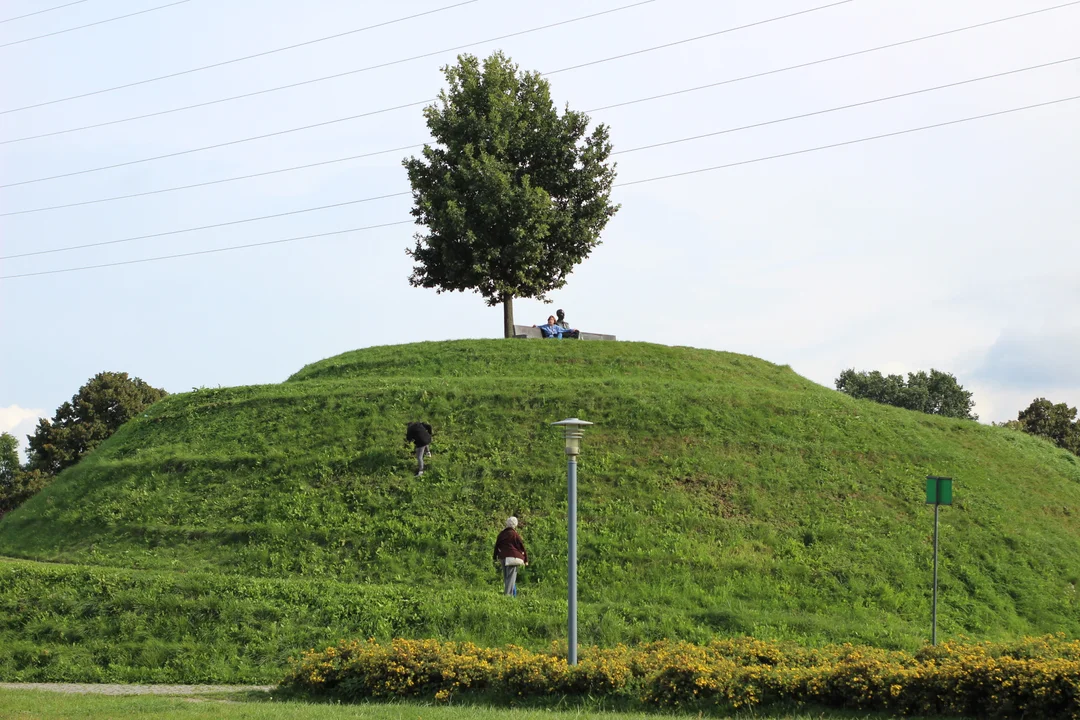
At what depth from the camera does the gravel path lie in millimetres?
18125

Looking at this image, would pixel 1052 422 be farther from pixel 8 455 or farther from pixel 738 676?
pixel 8 455

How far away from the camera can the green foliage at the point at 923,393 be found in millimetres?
96250

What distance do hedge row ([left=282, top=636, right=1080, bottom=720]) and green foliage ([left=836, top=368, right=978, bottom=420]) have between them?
8432 centimetres

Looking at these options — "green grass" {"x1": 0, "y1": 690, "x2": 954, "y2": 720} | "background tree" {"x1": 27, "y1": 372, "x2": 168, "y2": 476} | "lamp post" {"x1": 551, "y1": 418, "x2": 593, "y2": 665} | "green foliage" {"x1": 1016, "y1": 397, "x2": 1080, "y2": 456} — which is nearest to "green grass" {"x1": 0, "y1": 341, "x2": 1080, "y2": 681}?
"green grass" {"x1": 0, "y1": 690, "x2": 954, "y2": 720}

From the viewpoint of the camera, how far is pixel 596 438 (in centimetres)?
3173

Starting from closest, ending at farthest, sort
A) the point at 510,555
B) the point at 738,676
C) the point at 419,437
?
1. the point at 738,676
2. the point at 510,555
3. the point at 419,437

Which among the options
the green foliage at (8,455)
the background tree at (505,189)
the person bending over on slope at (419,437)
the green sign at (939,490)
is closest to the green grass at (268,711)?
the green sign at (939,490)

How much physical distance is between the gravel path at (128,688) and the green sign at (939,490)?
15831mm

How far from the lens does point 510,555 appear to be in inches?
911

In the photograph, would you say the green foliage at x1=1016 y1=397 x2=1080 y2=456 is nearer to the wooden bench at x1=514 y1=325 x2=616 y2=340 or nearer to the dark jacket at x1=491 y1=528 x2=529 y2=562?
the wooden bench at x1=514 y1=325 x2=616 y2=340

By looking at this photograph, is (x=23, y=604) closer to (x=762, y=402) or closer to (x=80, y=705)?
(x=80, y=705)

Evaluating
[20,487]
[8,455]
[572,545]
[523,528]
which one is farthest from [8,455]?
[572,545]

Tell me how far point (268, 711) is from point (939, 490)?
16.6 metres

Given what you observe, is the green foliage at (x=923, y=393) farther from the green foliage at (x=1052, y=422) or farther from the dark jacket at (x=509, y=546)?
the dark jacket at (x=509, y=546)
